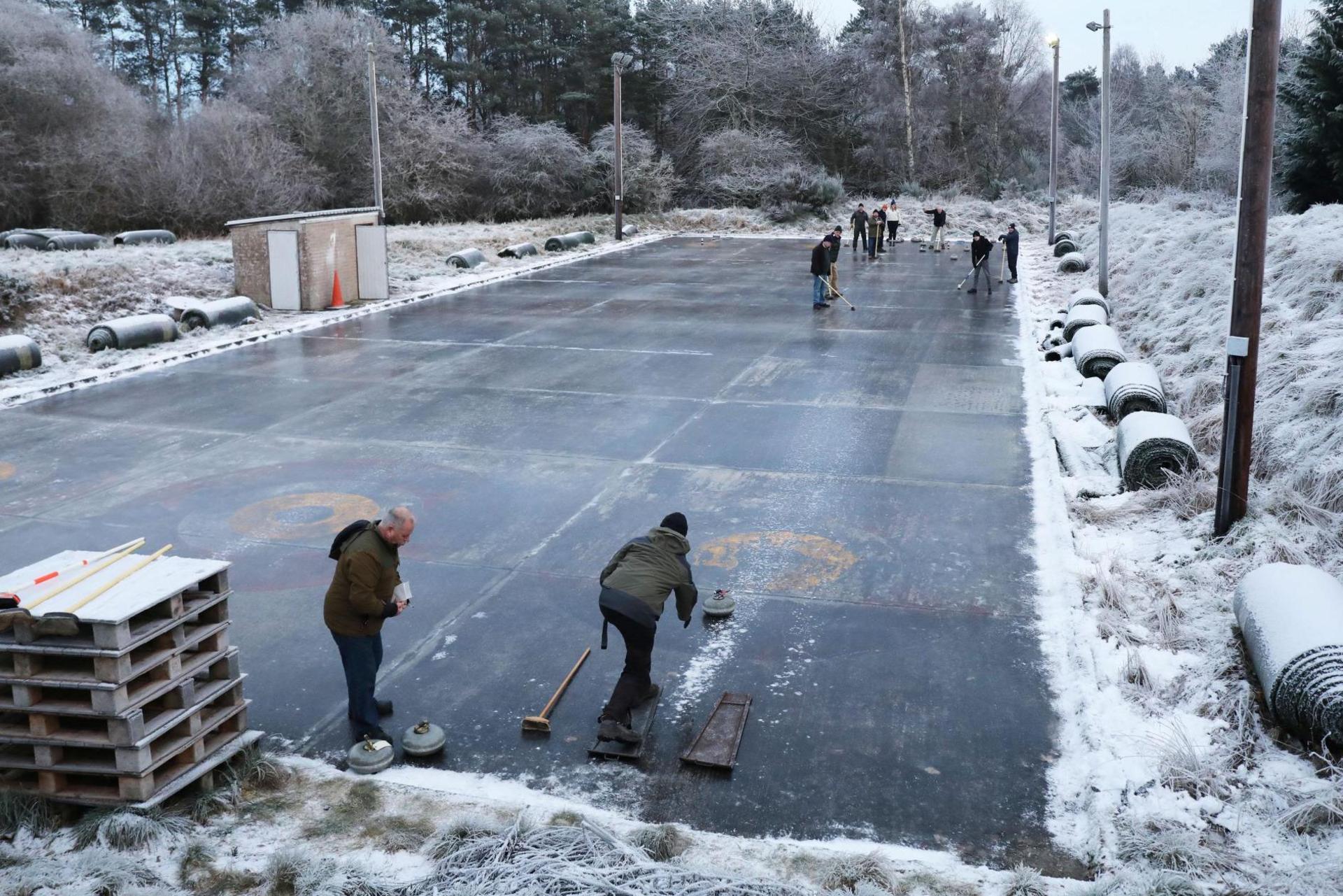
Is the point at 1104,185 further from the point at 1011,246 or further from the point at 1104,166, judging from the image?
the point at 1011,246

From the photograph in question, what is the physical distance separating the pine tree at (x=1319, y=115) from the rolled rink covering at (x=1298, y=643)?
80.9 ft

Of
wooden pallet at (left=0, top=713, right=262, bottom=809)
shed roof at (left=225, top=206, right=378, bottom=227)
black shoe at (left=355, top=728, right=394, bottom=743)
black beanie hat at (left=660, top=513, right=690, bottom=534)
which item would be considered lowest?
black shoe at (left=355, top=728, right=394, bottom=743)

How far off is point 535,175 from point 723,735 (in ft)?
159

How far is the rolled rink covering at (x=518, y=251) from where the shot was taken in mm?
36291

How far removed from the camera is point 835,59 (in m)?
65.4

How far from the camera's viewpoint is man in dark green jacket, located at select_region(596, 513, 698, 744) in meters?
7.18

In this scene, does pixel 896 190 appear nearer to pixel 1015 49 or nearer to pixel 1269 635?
pixel 1015 49

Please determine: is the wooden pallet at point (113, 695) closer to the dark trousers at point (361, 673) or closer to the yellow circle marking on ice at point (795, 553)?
the dark trousers at point (361, 673)

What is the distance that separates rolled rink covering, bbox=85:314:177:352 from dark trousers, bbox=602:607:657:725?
1646cm

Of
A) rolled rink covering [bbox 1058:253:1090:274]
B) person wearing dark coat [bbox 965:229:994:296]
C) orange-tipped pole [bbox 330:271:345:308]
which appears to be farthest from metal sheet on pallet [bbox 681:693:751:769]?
rolled rink covering [bbox 1058:253:1090:274]

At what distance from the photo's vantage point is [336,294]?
26.0 meters

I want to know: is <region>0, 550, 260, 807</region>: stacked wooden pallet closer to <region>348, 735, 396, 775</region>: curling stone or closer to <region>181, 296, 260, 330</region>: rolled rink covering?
<region>348, 735, 396, 775</region>: curling stone

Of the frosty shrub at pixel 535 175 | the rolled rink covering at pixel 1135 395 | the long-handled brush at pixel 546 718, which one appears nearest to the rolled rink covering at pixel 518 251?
the frosty shrub at pixel 535 175

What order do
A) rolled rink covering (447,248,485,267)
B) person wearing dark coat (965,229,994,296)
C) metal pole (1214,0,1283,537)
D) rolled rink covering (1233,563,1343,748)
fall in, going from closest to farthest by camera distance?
rolled rink covering (1233,563,1343,748) < metal pole (1214,0,1283,537) < person wearing dark coat (965,229,994,296) < rolled rink covering (447,248,485,267)
